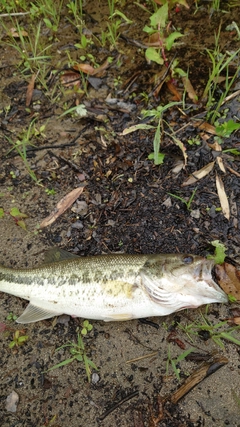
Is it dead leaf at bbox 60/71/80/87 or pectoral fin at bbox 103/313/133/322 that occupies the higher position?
dead leaf at bbox 60/71/80/87

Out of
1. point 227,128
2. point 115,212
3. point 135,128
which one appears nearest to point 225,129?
point 227,128

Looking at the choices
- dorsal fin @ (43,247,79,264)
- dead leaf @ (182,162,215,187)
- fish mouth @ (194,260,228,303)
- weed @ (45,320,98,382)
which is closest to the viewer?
fish mouth @ (194,260,228,303)

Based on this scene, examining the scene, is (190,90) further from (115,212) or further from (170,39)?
(115,212)

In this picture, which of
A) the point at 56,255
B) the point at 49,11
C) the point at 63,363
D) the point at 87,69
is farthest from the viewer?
the point at 49,11

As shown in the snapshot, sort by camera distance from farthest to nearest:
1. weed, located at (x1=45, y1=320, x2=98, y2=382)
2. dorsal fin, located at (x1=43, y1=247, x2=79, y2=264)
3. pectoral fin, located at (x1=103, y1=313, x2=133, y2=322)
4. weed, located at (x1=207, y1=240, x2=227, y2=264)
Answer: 1. dorsal fin, located at (x1=43, y1=247, x2=79, y2=264)
2. weed, located at (x1=207, y1=240, x2=227, y2=264)
3. weed, located at (x1=45, y1=320, x2=98, y2=382)
4. pectoral fin, located at (x1=103, y1=313, x2=133, y2=322)

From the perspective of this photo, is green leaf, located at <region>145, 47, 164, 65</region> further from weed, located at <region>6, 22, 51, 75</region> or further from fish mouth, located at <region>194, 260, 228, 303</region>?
fish mouth, located at <region>194, 260, 228, 303</region>

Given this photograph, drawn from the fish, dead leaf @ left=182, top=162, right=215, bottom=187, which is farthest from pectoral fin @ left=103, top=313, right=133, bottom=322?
dead leaf @ left=182, top=162, right=215, bottom=187
